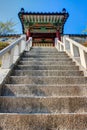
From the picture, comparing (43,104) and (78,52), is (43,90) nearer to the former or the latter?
(43,104)

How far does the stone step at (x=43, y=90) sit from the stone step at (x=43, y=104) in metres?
0.46

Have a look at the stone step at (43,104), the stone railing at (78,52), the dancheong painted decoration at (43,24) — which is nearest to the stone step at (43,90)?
the stone step at (43,104)

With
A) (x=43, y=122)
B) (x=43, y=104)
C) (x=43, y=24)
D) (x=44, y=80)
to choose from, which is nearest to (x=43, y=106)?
(x=43, y=104)

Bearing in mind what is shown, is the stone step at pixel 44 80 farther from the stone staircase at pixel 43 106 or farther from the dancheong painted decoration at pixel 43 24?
the dancheong painted decoration at pixel 43 24

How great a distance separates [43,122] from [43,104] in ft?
Answer: 1.68

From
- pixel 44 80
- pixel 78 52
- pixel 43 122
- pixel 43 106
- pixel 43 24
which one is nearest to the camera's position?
pixel 43 122

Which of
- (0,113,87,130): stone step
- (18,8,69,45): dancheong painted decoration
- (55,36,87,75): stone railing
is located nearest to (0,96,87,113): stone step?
(0,113,87,130): stone step

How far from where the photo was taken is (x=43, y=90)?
341cm

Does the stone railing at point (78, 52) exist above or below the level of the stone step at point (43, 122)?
above

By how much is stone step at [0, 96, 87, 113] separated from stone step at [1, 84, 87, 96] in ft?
1.50

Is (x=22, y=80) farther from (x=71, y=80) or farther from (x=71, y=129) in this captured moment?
(x=71, y=129)

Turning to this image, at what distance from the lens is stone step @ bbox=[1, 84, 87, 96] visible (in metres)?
3.37

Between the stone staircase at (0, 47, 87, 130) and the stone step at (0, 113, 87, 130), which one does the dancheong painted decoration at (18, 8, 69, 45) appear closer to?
the stone staircase at (0, 47, 87, 130)

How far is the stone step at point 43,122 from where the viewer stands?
7.61ft
